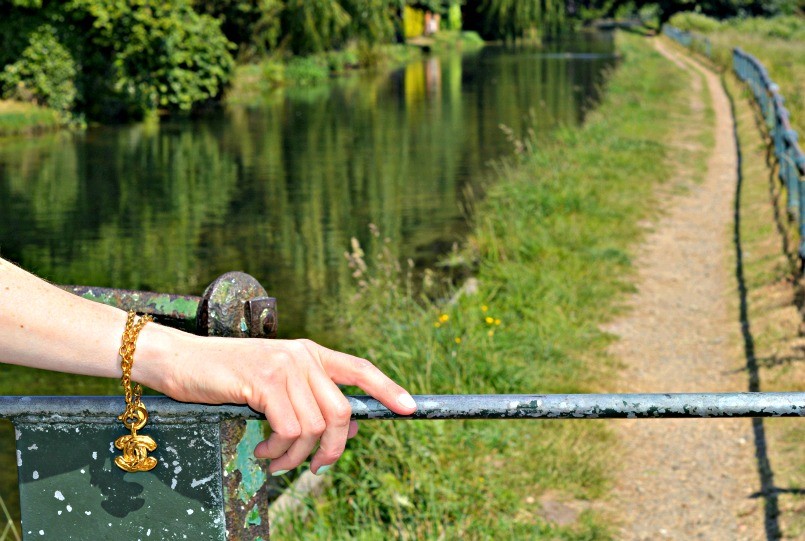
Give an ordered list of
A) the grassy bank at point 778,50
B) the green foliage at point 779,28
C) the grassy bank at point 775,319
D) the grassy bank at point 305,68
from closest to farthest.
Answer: the grassy bank at point 775,319 → the grassy bank at point 778,50 → the grassy bank at point 305,68 → the green foliage at point 779,28

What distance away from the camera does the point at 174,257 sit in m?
12.1

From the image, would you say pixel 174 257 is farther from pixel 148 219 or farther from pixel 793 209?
pixel 793 209

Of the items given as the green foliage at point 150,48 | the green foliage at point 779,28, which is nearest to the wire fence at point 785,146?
the green foliage at point 150,48

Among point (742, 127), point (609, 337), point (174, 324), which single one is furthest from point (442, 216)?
point (174, 324)

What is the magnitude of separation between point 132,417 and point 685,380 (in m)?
A: 5.96

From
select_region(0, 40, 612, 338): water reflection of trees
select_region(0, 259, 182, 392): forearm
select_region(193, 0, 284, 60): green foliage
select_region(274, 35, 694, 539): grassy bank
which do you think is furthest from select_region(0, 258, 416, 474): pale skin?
select_region(193, 0, 284, 60): green foliage

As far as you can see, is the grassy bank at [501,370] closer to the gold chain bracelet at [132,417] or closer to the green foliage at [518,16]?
the gold chain bracelet at [132,417]

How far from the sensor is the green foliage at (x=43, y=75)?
25203 millimetres

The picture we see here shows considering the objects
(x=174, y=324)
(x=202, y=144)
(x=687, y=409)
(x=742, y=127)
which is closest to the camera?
(x=687, y=409)

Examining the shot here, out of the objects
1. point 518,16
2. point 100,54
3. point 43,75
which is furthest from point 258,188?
point 518,16

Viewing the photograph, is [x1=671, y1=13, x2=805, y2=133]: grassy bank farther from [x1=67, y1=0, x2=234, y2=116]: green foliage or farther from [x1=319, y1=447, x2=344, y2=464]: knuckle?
[x1=319, y1=447, x2=344, y2=464]: knuckle

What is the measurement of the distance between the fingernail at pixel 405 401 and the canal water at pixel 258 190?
5566 mm

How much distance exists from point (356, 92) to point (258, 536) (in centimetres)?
3076

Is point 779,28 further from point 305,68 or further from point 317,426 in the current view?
point 317,426
